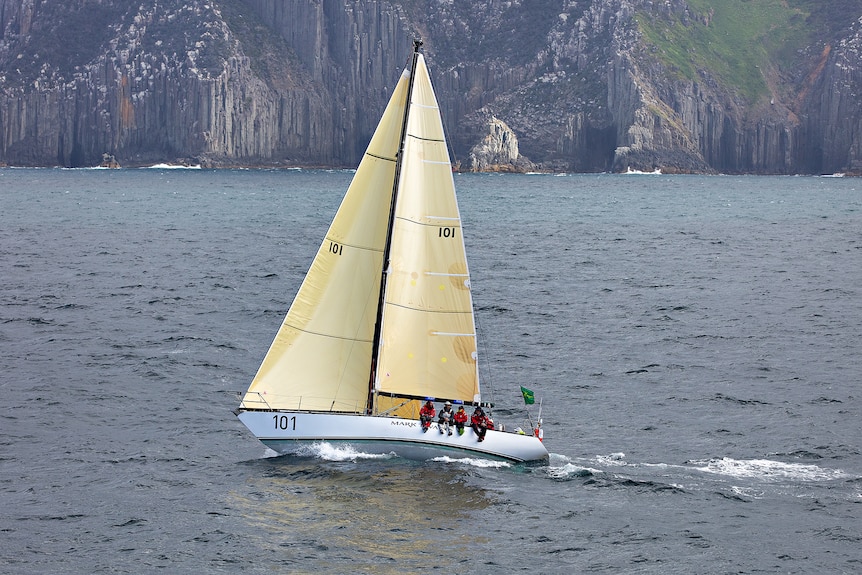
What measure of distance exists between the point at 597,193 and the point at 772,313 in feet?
408

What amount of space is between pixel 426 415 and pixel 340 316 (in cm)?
391

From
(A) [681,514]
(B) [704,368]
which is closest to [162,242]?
(B) [704,368]

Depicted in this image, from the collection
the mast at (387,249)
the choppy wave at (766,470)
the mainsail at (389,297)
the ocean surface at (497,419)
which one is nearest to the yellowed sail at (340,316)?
the mainsail at (389,297)

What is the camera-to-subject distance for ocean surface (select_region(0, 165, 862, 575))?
96.0 feet

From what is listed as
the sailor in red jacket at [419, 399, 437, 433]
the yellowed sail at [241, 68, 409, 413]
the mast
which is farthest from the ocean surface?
the mast

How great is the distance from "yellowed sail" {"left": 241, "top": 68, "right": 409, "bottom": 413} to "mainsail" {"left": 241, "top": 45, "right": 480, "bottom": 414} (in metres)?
0.03

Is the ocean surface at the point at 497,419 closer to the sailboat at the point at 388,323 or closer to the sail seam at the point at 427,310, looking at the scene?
the sailboat at the point at 388,323

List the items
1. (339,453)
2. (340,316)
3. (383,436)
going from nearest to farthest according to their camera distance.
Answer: (383,436)
(339,453)
(340,316)

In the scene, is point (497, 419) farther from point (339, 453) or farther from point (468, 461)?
point (339, 453)

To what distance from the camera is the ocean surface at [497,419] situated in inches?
1152

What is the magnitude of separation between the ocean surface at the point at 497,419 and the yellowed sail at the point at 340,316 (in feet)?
6.31

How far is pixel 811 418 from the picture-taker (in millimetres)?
41000

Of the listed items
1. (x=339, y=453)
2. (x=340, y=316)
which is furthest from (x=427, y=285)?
(x=339, y=453)

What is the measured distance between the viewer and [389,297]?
114ft
